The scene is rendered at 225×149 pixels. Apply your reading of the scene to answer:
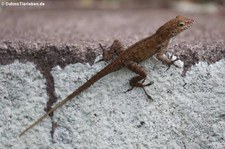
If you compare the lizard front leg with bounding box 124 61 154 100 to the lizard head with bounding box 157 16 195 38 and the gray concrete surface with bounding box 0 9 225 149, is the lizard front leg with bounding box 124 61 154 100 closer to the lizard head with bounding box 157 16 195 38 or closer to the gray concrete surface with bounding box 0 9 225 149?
the gray concrete surface with bounding box 0 9 225 149

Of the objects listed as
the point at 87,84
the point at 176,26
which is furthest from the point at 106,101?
the point at 176,26

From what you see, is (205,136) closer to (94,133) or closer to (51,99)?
(94,133)

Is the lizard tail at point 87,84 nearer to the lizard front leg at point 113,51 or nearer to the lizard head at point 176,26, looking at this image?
the lizard front leg at point 113,51

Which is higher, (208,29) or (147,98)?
(147,98)

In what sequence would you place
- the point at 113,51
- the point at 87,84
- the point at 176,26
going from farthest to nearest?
the point at 176,26
the point at 113,51
the point at 87,84

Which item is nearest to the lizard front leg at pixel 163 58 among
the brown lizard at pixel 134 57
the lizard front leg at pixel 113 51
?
the brown lizard at pixel 134 57

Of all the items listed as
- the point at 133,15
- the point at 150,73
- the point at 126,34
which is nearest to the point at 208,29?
the point at 126,34

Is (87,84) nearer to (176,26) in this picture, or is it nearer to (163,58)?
(163,58)
